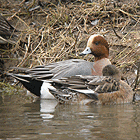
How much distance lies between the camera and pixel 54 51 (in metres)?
6.69

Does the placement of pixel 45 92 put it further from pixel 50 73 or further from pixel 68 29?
pixel 68 29

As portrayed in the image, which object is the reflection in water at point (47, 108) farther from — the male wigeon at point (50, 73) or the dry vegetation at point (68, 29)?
the dry vegetation at point (68, 29)

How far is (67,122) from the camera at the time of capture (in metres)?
3.32

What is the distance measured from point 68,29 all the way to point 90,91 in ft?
9.70

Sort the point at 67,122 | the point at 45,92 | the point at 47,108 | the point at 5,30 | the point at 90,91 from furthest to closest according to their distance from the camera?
1. the point at 5,30
2. the point at 45,92
3. the point at 90,91
4. the point at 47,108
5. the point at 67,122

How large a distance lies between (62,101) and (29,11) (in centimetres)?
398

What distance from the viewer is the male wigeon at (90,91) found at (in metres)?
4.64

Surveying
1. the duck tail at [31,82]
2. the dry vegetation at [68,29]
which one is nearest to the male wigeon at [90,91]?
the duck tail at [31,82]

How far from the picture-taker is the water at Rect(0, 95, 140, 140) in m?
2.77

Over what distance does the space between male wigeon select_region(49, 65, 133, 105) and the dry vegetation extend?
4.62 feet

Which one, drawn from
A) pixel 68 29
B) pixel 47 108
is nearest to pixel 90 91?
pixel 47 108

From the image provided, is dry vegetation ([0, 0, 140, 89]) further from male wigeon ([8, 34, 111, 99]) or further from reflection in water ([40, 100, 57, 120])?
reflection in water ([40, 100, 57, 120])

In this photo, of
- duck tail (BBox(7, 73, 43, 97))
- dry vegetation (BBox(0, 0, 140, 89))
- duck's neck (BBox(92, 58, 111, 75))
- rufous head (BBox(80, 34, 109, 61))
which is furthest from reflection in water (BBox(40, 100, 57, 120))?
dry vegetation (BBox(0, 0, 140, 89))

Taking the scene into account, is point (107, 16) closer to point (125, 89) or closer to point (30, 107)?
point (125, 89)
